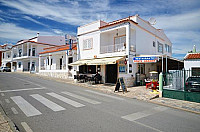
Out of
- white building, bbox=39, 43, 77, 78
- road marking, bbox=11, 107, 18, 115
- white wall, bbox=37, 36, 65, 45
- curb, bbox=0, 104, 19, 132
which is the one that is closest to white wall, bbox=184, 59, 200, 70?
white building, bbox=39, 43, 77, 78

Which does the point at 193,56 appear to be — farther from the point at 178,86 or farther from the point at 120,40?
the point at 178,86

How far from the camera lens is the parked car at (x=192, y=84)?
27.1 ft

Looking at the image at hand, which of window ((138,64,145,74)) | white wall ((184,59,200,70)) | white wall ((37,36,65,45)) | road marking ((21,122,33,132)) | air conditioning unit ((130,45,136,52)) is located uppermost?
white wall ((37,36,65,45))

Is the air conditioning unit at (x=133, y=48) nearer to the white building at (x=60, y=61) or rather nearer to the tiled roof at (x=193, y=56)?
the tiled roof at (x=193, y=56)

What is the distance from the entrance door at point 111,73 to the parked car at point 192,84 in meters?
7.95

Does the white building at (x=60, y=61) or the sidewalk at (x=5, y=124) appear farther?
the white building at (x=60, y=61)

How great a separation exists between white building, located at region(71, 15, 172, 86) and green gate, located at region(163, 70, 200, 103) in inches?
170

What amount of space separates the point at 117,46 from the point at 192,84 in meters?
9.58

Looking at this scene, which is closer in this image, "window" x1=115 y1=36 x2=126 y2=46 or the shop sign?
the shop sign

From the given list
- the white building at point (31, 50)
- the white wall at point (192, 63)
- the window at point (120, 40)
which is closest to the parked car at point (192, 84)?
the white wall at point (192, 63)

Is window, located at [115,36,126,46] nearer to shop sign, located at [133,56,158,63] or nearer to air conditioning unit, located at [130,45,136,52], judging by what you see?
air conditioning unit, located at [130,45,136,52]

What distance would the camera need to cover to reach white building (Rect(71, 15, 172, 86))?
14211 millimetres

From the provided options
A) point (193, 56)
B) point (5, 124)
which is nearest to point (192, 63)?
point (193, 56)

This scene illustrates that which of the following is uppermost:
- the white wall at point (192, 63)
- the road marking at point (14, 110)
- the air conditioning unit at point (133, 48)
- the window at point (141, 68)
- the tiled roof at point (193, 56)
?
the air conditioning unit at point (133, 48)
